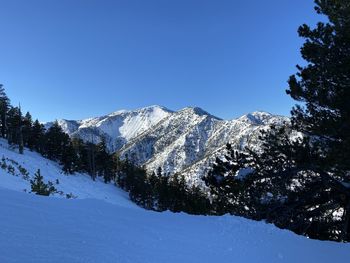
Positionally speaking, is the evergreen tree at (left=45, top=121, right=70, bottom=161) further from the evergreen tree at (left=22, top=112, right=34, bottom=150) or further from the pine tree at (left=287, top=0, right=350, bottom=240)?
the pine tree at (left=287, top=0, right=350, bottom=240)

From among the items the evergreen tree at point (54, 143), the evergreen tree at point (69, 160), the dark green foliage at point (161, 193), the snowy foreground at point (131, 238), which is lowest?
the dark green foliage at point (161, 193)

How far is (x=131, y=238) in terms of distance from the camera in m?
5.34

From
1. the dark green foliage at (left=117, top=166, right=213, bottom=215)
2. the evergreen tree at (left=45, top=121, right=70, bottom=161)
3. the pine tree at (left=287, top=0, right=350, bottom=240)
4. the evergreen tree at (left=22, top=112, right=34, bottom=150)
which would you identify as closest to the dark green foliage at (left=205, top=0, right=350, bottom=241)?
the pine tree at (left=287, top=0, right=350, bottom=240)

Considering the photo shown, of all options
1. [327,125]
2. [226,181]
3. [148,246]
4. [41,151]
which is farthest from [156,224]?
[41,151]

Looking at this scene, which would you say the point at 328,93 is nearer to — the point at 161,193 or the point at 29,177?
the point at 29,177

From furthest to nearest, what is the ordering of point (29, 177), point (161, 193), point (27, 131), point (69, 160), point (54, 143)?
point (161, 193) → point (54, 143) → point (27, 131) → point (69, 160) → point (29, 177)

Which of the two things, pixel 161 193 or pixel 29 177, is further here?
pixel 161 193

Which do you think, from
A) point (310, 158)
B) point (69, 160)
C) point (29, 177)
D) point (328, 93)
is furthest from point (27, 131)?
point (328, 93)

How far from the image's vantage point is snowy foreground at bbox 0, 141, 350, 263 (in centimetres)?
425

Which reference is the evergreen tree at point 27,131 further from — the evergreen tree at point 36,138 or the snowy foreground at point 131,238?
the snowy foreground at point 131,238

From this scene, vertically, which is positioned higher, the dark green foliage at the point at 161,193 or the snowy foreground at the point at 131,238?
the snowy foreground at the point at 131,238

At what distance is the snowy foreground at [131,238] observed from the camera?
14.0 feet

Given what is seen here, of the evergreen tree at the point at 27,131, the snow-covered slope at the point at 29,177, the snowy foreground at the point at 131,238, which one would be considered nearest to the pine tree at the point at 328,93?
the snowy foreground at the point at 131,238

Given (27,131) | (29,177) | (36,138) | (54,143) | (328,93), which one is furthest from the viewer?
(36,138)
